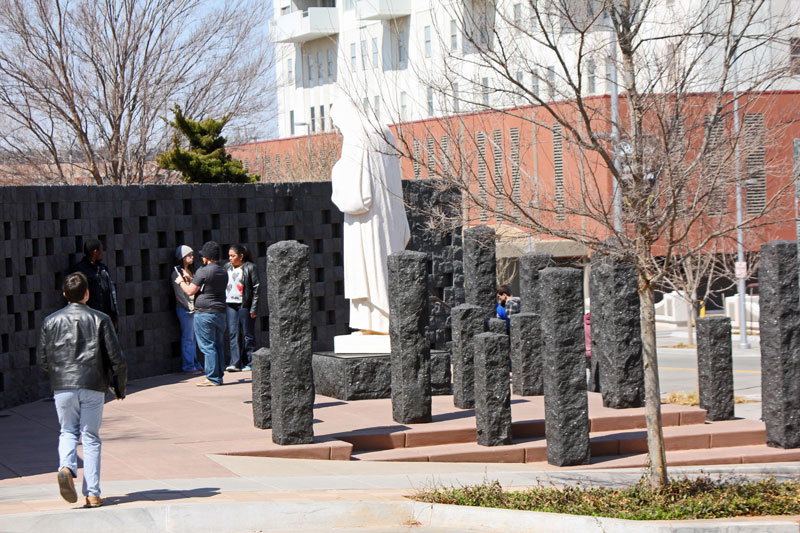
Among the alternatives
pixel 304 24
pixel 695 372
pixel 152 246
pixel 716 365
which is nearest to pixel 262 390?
pixel 152 246

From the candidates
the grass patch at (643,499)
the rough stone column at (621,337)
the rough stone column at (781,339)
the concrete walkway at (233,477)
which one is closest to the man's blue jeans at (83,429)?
the concrete walkway at (233,477)

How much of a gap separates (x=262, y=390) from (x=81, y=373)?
132 inches

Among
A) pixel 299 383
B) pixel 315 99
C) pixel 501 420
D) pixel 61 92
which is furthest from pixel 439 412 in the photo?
pixel 315 99

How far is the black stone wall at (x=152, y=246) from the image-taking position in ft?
43.1

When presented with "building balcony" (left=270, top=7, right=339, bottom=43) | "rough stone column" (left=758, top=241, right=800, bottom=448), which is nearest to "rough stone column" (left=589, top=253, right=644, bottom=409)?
"rough stone column" (left=758, top=241, right=800, bottom=448)

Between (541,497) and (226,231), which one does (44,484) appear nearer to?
(541,497)

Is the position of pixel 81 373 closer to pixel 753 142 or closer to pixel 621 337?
pixel 753 142

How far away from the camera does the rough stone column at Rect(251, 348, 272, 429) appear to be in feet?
36.1

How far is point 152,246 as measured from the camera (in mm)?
15539

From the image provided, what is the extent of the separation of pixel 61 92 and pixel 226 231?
8515 millimetres

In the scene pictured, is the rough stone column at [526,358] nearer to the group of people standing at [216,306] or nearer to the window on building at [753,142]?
the group of people standing at [216,306]

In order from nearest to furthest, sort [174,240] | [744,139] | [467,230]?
[744,139], [467,230], [174,240]

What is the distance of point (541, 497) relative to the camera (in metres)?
8.53

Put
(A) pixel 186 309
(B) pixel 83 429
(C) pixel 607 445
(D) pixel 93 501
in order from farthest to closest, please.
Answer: (A) pixel 186 309
(C) pixel 607 445
(B) pixel 83 429
(D) pixel 93 501
